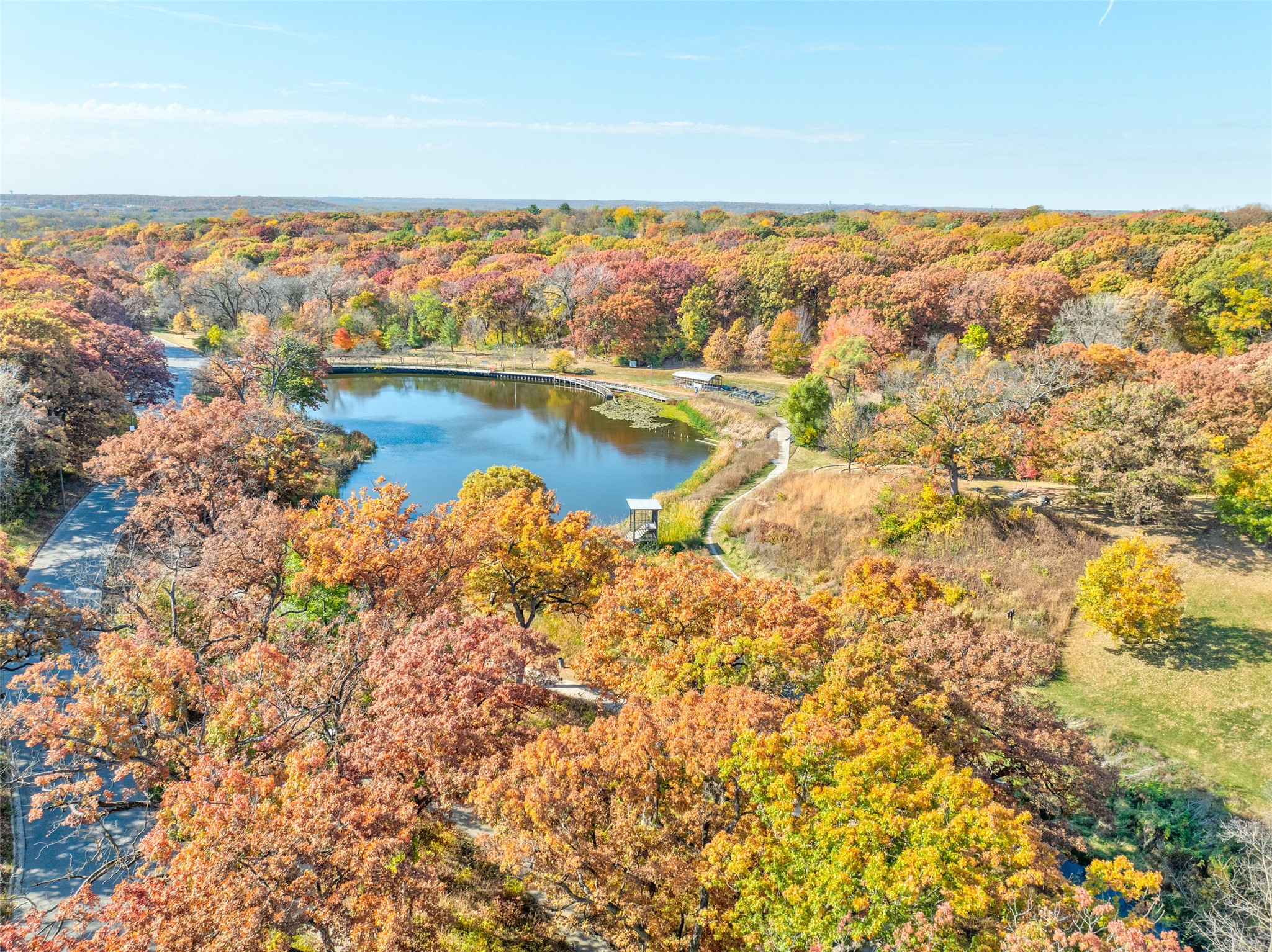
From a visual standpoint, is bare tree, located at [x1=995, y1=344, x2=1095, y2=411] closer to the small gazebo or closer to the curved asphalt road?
the small gazebo

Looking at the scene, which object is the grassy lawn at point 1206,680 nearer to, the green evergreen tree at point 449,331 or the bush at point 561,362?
the bush at point 561,362

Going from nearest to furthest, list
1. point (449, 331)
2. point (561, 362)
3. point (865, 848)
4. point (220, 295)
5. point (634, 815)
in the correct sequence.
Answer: point (865, 848) < point (634, 815) < point (561, 362) < point (220, 295) < point (449, 331)

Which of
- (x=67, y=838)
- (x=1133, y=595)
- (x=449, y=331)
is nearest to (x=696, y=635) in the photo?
(x=67, y=838)

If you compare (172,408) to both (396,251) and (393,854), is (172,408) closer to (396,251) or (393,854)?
(393,854)

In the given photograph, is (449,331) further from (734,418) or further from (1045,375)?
(1045,375)

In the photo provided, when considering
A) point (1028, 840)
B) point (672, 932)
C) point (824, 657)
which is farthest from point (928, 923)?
point (824, 657)
